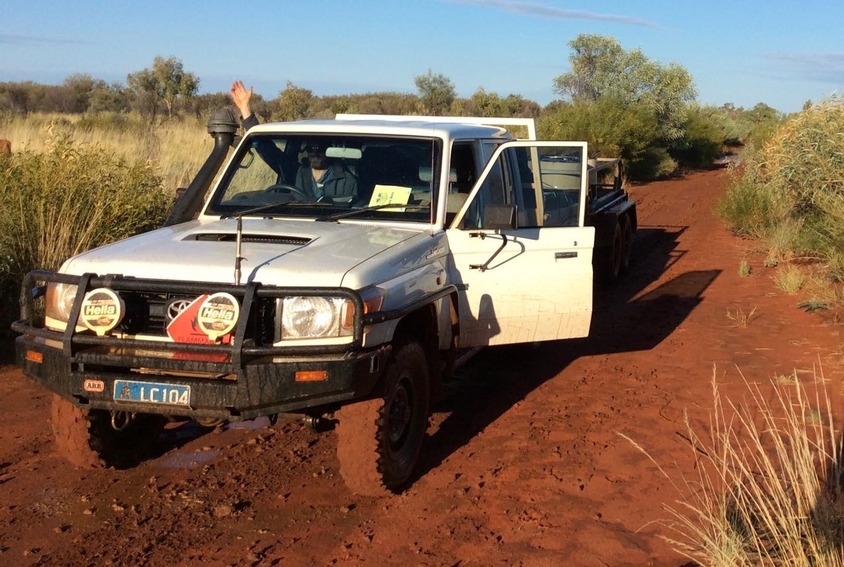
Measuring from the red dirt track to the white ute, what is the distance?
0.31m

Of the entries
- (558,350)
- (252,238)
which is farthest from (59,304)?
(558,350)

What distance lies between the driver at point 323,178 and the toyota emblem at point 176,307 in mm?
1644

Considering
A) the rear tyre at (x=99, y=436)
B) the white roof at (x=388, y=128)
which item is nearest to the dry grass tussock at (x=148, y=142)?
the white roof at (x=388, y=128)

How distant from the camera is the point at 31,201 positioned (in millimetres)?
8672

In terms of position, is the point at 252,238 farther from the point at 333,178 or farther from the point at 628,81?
the point at 628,81

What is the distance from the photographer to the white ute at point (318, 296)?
4.24 meters

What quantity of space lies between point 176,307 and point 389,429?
126cm

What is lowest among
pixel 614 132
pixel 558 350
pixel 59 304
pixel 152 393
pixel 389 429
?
pixel 558 350

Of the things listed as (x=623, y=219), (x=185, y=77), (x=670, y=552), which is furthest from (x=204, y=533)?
(x=185, y=77)

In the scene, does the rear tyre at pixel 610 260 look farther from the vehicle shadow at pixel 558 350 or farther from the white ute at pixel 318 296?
the white ute at pixel 318 296

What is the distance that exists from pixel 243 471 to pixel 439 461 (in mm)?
1136

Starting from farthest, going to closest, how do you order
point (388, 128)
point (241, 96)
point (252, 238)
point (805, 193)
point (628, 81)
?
point (628, 81)
point (805, 193)
point (241, 96)
point (388, 128)
point (252, 238)

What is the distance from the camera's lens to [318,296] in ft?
13.8

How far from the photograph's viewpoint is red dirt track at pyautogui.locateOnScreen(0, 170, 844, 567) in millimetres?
4250
